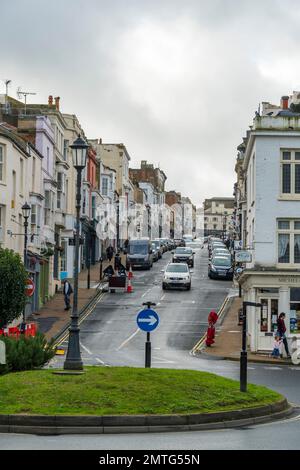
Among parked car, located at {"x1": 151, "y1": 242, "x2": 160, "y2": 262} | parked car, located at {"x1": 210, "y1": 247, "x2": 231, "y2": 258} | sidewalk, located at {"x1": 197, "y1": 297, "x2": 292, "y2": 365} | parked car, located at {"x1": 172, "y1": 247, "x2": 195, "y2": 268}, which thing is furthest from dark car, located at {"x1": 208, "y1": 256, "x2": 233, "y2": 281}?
parked car, located at {"x1": 151, "y1": 242, "x2": 160, "y2": 262}

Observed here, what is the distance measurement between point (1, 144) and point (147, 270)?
3611 centimetres

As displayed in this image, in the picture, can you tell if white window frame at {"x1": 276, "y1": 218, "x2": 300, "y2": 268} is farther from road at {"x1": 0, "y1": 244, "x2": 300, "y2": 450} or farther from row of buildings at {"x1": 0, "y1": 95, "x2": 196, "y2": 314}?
row of buildings at {"x1": 0, "y1": 95, "x2": 196, "y2": 314}

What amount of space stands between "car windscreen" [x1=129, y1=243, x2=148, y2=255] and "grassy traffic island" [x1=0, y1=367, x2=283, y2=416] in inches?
2242

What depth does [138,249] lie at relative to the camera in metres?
79.8

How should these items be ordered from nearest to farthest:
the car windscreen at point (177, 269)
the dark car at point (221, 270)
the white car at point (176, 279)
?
the white car at point (176, 279) < the car windscreen at point (177, 269) < the dark car at point (221, 270)

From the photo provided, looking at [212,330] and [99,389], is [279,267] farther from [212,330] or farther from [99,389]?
[99,389]

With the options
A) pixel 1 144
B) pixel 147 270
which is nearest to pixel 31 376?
pixel 1 144

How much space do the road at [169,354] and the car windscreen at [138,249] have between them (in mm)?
2120

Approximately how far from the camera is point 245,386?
71.3 feet

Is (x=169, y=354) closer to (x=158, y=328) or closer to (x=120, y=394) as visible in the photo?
(x=158, y=328)

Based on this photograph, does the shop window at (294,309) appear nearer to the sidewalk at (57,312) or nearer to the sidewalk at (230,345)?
the sidewalk at (230,345)

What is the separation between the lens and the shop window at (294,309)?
3966 centimetres

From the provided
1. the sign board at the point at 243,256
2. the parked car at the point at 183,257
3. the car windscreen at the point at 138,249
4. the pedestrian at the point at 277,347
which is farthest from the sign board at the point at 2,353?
the parked car at the point at 183,257

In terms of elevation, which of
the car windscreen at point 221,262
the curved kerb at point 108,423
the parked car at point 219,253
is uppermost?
the parked car at point 219,253
